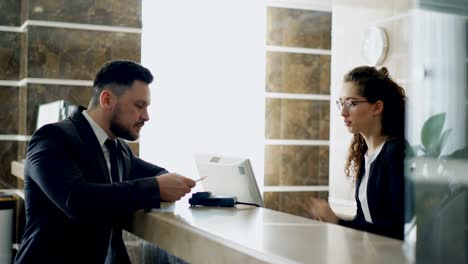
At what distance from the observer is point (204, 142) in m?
4.98

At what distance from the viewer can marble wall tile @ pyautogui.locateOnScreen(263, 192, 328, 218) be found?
16.7ft

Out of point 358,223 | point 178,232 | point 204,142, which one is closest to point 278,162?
point 204,142

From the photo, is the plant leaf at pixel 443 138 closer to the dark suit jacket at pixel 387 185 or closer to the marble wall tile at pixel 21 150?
the dark suit jacket at pixel 387 185

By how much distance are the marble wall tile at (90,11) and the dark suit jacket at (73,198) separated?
2.09 m

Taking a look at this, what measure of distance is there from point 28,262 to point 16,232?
2410 millimetres

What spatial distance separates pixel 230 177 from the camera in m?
2.61

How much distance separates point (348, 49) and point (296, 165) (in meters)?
1.06

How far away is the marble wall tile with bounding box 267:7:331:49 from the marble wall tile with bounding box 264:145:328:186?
2.83 feet

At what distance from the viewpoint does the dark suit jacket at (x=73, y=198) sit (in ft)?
6.94

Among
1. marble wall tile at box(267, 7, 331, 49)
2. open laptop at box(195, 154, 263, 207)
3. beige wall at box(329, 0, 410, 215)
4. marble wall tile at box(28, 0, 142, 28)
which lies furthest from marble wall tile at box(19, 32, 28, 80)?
beige wall at box(329, 0, 410, 215)

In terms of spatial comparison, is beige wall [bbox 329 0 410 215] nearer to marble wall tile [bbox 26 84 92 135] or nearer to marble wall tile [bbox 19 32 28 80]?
marble wall tile [bbox 26 84 92 135]

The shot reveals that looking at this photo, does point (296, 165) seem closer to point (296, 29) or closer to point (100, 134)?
point (296, 29)

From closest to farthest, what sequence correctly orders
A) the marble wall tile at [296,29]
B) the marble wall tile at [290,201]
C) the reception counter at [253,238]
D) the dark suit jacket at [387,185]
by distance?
the reception counter at [253,238] → the dark suit jacket at [387,185] → the marble wall tile at [290,201] → the marble wall tile at [296,29]

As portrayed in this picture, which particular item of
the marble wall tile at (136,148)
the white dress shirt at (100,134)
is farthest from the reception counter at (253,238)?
the marble wall tile at (136,148)
